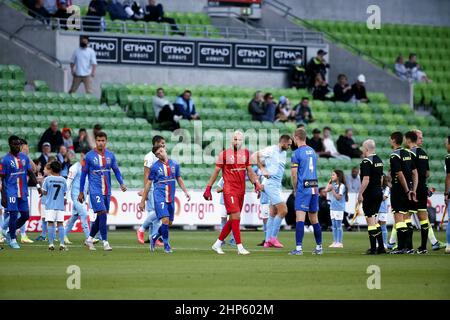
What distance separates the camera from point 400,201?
22.3 m

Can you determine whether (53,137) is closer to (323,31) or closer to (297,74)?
(297,74)

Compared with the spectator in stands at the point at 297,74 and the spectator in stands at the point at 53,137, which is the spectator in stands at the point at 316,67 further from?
the spectator in stands at the point at 53,137

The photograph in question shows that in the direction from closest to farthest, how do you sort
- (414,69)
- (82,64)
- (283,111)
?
(82,64), (283,111), (414,69)

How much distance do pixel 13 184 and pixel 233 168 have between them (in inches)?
189

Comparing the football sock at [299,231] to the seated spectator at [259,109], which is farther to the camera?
the seated spectator at [259,109]

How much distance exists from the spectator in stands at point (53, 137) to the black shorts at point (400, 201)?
13.3 m

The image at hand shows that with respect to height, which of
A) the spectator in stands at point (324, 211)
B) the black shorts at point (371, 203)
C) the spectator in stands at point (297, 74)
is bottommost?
the spectator in stands at point (324, 211)

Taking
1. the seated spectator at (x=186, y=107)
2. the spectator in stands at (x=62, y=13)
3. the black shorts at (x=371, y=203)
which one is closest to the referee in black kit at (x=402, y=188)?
the black shorts at (x=371, y=203)

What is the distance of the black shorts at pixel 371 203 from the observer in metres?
22.0

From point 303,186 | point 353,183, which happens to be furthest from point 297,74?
point 303,186

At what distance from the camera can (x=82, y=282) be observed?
51.3ft

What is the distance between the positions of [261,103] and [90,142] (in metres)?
7.54

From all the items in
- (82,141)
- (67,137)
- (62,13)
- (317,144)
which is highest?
(62,13)
